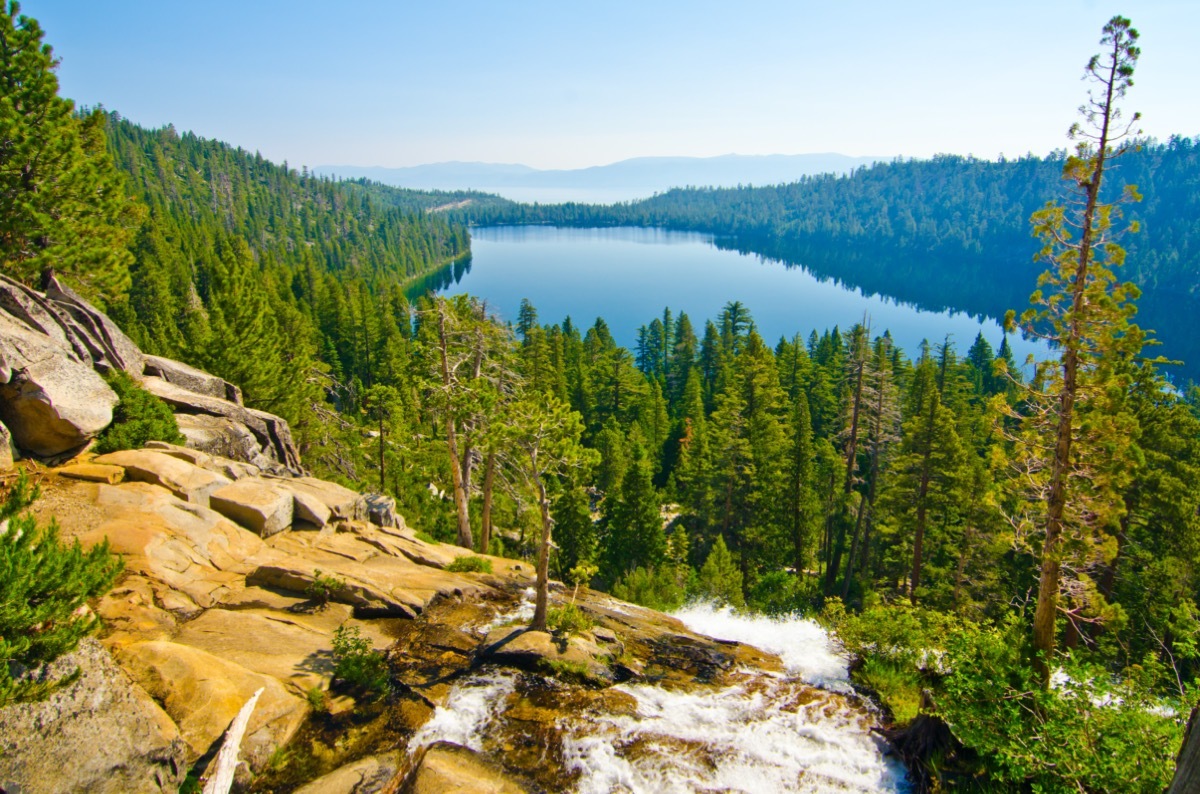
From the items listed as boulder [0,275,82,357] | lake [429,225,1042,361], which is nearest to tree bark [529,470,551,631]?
boulder [0,275,82,357]

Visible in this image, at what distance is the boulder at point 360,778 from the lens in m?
8.95

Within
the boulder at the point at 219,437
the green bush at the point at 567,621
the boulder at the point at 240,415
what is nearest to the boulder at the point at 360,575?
the green bush at the point at 567,621

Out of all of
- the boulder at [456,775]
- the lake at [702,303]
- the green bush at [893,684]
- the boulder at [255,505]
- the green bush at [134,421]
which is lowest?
the lake at [702,303]

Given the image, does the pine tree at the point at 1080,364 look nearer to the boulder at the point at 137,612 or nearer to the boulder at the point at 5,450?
the boulder at the point at 137,612

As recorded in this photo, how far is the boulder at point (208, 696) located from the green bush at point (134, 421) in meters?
8.97

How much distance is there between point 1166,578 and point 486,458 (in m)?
26.3

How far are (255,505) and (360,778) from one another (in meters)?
9.86

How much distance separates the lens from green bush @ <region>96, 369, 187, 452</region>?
17.0m

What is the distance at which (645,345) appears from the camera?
317ft

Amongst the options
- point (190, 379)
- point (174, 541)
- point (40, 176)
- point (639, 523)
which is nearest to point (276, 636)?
point (174, 541)

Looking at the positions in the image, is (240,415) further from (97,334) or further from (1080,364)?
(1080,364)

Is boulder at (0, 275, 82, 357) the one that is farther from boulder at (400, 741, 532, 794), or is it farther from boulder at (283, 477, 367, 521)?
boulder at (400, 741, 532, 794)

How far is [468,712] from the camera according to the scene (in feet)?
37.5

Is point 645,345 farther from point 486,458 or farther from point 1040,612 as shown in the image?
point 1040,612
